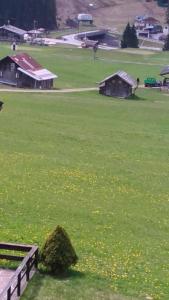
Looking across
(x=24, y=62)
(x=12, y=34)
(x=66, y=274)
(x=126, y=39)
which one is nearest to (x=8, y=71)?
(x=24, y=62)

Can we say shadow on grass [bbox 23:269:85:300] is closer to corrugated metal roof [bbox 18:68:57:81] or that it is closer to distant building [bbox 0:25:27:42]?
corrugated metal roof [bbox 18:68:57:81]

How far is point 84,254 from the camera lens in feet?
68.7

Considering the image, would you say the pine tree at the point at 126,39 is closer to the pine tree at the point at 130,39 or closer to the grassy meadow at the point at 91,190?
the pine tree at the point at 130,39

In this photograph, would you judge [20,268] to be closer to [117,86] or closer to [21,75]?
[21,75]

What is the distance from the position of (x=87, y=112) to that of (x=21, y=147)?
21.6m

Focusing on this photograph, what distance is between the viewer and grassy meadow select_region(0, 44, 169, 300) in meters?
19.2

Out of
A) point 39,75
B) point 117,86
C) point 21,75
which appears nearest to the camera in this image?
point 21,75

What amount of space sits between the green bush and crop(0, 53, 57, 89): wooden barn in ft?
197

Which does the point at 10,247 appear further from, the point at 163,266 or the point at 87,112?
the point at 87,112

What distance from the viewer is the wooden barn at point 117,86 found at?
3110 inches

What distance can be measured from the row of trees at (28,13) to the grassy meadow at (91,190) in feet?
411

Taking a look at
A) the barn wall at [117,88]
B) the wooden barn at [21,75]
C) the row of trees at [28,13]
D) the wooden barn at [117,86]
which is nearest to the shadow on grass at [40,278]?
the wooden barn at [21,75]

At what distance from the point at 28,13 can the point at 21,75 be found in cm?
11860

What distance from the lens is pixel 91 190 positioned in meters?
30.6
